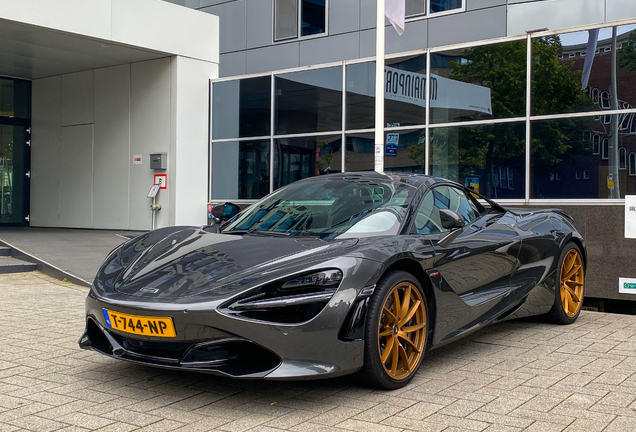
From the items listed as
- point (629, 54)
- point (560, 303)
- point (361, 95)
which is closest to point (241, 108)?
point (361, 95)

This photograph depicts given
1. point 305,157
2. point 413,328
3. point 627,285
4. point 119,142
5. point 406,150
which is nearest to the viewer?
point 413,328

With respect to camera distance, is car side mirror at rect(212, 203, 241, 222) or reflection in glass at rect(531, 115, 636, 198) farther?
reflection in glass at rect(531, 115, 636, 198)

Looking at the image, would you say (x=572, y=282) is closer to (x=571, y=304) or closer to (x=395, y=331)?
(x=571, y=304)

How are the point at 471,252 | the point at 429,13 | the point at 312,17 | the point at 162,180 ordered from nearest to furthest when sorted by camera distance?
the point at 471,252
the point at 162,180
the point at 429,13
the point at 312,17

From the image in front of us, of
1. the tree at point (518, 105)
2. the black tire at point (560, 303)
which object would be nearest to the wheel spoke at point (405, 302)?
the black tire at point (560, 303)

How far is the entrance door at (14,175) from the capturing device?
1773cm

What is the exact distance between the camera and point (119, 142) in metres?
15.8

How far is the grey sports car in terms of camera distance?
3.40 meters

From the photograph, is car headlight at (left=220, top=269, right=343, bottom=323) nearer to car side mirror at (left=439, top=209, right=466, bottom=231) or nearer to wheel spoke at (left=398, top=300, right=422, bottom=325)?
wheel spoke at (left=398, top=300, right=422, bottom=325)

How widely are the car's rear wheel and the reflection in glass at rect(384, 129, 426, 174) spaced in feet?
27.4

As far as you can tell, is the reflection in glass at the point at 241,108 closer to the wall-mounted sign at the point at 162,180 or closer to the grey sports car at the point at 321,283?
the wall-mounted sign at the point at 162,180

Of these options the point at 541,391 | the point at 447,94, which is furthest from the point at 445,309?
the point at 447,94

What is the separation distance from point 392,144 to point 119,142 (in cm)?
692

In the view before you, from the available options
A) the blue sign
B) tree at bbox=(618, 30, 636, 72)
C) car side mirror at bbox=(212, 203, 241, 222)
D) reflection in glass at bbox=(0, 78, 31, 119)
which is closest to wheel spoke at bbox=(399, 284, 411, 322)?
car side mirror at bbox=(212, 203, 241, 222)
